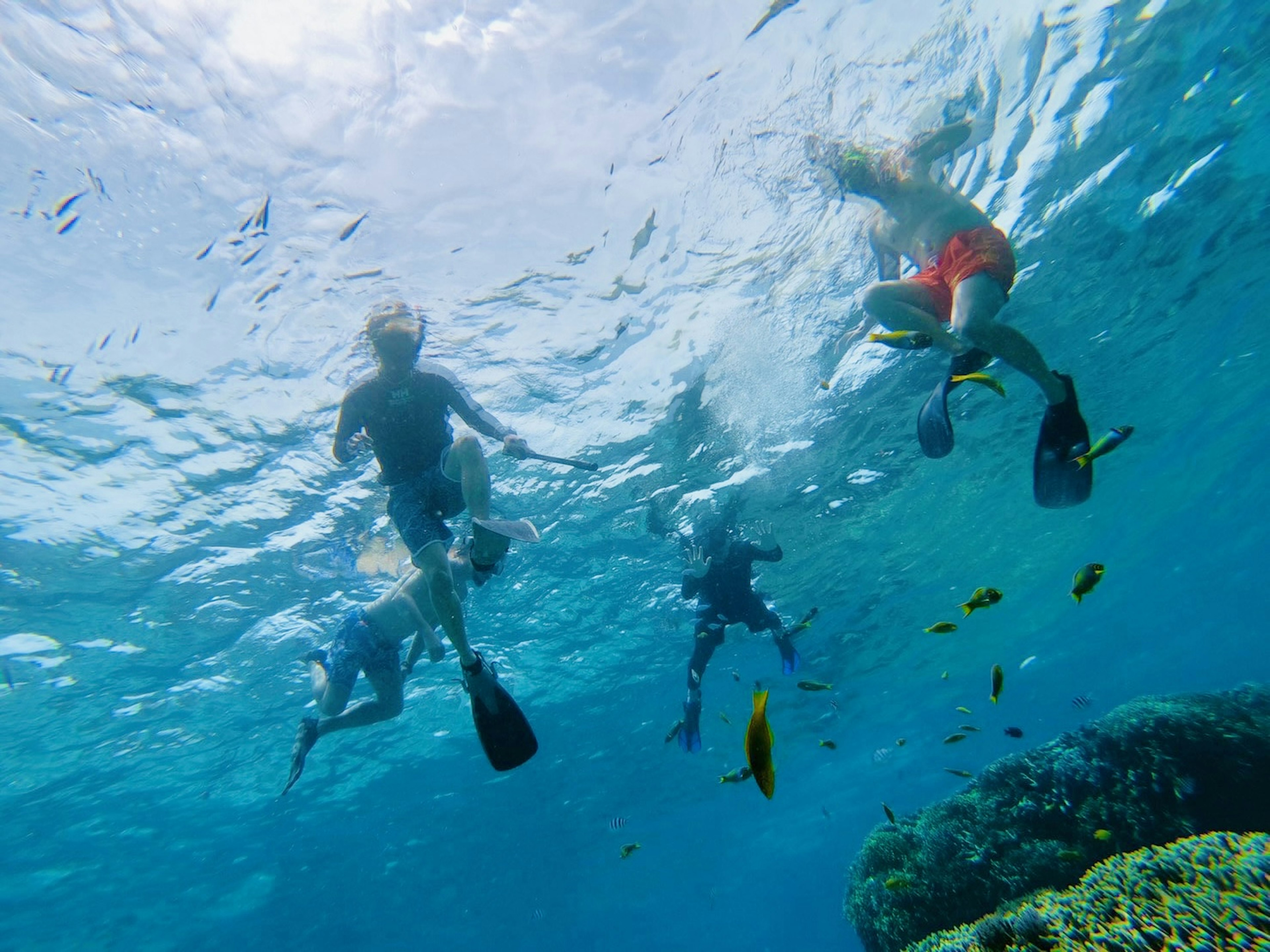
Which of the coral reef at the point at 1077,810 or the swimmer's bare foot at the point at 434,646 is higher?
the swimmer's bare foot at the point at 434,646

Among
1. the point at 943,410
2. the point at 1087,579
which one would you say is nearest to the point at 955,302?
the point at 943,410

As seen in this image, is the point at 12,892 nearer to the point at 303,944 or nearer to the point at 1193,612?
the point at 303,944

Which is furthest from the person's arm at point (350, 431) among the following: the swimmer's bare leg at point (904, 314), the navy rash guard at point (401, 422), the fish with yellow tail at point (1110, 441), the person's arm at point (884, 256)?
the fish with yellow tail at point (1110, 441)

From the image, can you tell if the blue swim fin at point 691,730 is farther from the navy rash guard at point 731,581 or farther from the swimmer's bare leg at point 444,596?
the swimmer's bare leg at point 444,596

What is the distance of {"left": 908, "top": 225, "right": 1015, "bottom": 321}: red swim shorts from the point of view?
179 inches

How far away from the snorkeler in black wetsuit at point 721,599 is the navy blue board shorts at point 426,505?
6.51m

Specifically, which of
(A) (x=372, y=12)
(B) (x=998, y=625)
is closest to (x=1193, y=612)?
(B) (x=998, y=625)

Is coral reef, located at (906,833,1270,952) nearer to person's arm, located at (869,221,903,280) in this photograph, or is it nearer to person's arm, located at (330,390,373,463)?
person's arm, located at (869,221,903,280)

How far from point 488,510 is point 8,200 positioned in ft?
21.4

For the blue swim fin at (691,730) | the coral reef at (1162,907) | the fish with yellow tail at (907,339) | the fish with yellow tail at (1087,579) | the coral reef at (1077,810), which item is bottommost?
the coral reef at (1162,907)

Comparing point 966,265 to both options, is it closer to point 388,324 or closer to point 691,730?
point 388,324

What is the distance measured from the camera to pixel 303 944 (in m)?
34.2

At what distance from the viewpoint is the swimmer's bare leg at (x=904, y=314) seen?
4.43 meters

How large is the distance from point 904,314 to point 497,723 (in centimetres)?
474
